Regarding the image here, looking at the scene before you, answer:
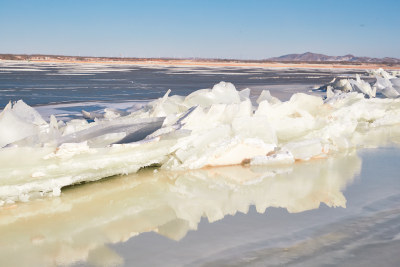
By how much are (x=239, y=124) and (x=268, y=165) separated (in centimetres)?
47

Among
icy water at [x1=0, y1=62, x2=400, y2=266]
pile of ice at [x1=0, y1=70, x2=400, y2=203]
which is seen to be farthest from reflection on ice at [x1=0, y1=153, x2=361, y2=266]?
pile of ice at [x1=0, y1=70, x2=400, y2=203]

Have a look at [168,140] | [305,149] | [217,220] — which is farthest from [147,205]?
[305,149]

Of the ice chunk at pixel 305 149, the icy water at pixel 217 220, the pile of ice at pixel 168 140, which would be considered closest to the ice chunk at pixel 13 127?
the pile of ice at pixel 168 140

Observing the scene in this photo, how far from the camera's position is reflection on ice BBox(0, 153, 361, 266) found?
2.20 metres

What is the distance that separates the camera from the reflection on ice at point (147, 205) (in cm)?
220

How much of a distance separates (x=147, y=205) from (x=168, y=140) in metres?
0.93

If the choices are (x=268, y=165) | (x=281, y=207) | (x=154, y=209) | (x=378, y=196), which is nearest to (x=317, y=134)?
(x=268, y=165)

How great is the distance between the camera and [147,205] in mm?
2859

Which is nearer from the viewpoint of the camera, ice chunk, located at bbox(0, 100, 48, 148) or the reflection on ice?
the reflection on ice

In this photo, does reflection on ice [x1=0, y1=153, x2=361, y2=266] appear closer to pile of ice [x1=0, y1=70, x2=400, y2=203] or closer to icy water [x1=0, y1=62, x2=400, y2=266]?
icy water [x1=0, y1=62, x2=400, y2=266]

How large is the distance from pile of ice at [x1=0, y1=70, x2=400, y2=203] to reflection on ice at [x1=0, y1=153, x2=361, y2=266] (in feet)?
0.40

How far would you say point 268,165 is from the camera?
3854 mm

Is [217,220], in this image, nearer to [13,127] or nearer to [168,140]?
[168,140]

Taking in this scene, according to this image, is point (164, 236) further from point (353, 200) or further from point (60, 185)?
point (353, 200)
